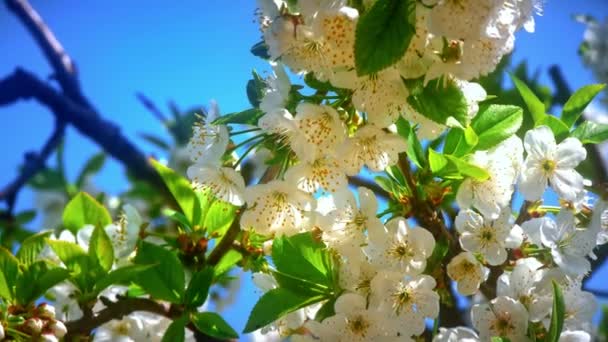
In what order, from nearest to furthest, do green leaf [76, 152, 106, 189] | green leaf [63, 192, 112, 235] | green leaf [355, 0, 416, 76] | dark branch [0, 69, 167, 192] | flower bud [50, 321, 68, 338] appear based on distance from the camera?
→ green leaf [355, 0, 416, 76] → flower bud [50, 321, 68, 338] → green leaf [63, 192, 112, 235] → dark branch [0, 69, 167, 192] → green leaf [76, 152, 106, 189]

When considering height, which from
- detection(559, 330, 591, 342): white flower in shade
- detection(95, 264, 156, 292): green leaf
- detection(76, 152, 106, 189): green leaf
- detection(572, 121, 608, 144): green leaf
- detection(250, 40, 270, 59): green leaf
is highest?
detection(76, 152, 106, 189): green leaf

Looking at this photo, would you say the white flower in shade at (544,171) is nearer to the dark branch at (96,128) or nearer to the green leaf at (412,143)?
the green leaf at (412,143)

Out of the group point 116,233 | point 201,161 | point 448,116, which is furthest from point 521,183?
point 116,233

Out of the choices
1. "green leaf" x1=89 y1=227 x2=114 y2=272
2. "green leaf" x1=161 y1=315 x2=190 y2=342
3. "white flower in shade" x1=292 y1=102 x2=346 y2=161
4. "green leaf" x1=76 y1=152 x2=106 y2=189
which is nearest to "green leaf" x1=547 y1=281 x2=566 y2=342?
"white flower in shade" x1=292 y1=102 x2=346 y2=161

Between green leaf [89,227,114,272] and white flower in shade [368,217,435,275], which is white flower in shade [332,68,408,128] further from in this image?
green leaf [89,227,114,272]

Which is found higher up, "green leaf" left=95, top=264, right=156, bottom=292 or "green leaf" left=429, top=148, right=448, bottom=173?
"green leaf" left=95, top=264, right=156, bottom=292

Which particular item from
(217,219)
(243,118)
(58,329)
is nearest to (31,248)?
(58,329)

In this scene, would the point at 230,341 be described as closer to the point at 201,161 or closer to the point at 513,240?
the point at 201,161
